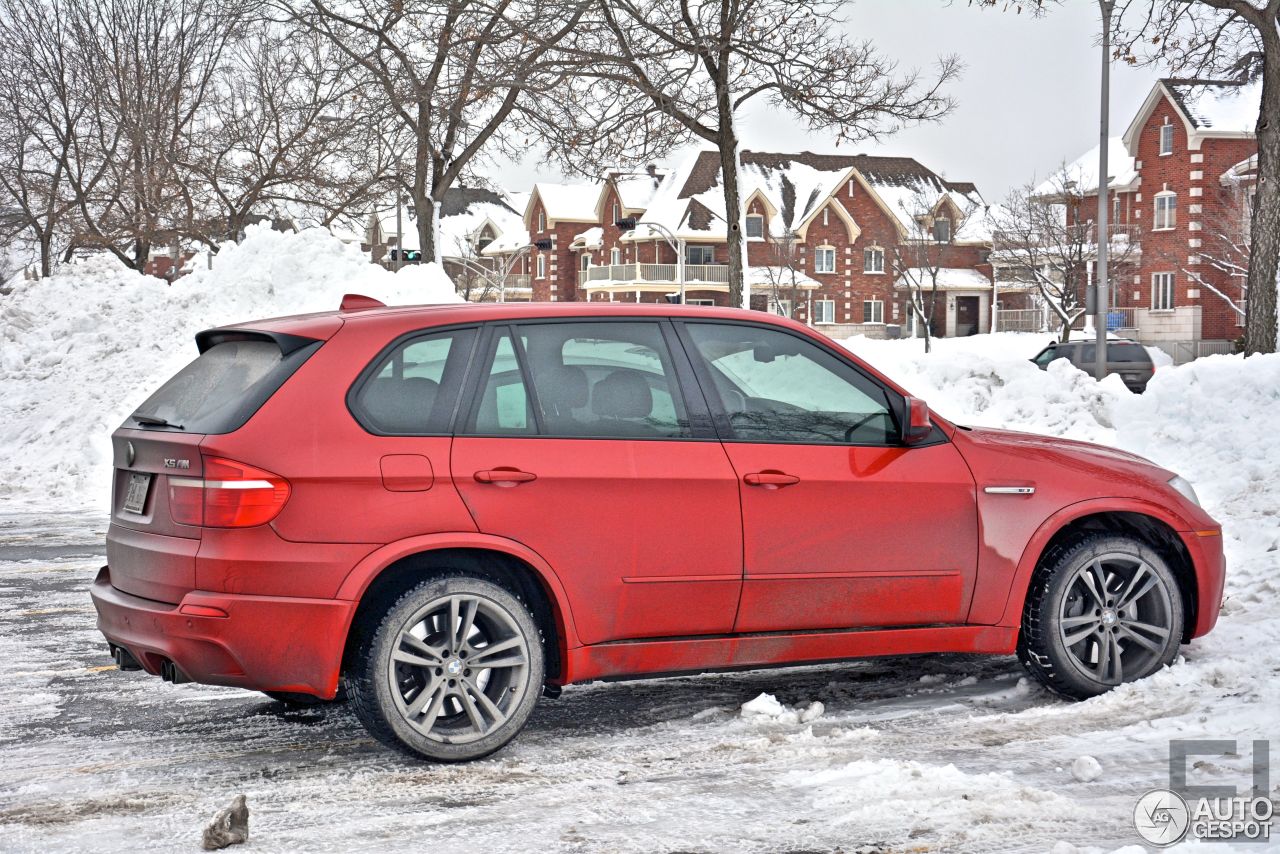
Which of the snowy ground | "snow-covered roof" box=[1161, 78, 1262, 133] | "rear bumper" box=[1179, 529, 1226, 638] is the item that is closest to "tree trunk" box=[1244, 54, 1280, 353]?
the snowy ground

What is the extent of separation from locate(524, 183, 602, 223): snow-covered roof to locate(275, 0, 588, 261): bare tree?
164 feet

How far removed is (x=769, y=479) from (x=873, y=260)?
72207 millimetres

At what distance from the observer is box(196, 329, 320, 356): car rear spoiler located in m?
5.14

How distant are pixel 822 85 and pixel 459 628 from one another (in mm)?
18861

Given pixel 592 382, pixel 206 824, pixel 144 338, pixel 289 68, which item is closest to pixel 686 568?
pixel 592 382

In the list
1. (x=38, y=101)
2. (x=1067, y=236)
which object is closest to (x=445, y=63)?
(x=38, y=101)

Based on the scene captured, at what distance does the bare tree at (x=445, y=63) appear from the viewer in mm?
21922

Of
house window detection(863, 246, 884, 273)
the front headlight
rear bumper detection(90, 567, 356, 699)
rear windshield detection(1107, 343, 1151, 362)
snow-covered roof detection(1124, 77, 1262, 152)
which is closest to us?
rear bumper detection(90, 567, 356, 699)

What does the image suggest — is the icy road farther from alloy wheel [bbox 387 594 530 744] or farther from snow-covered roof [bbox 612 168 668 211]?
snow-covered roof [bbox 612 168 668 211]

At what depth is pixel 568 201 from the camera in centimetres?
8400

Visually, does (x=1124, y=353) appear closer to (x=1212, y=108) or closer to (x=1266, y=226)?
(x=1266, y=226)

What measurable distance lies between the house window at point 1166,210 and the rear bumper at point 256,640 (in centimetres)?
5744

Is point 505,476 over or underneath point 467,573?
over

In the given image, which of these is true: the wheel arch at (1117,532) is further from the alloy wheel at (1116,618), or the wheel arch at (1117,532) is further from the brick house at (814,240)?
the brick house at (814,240)
